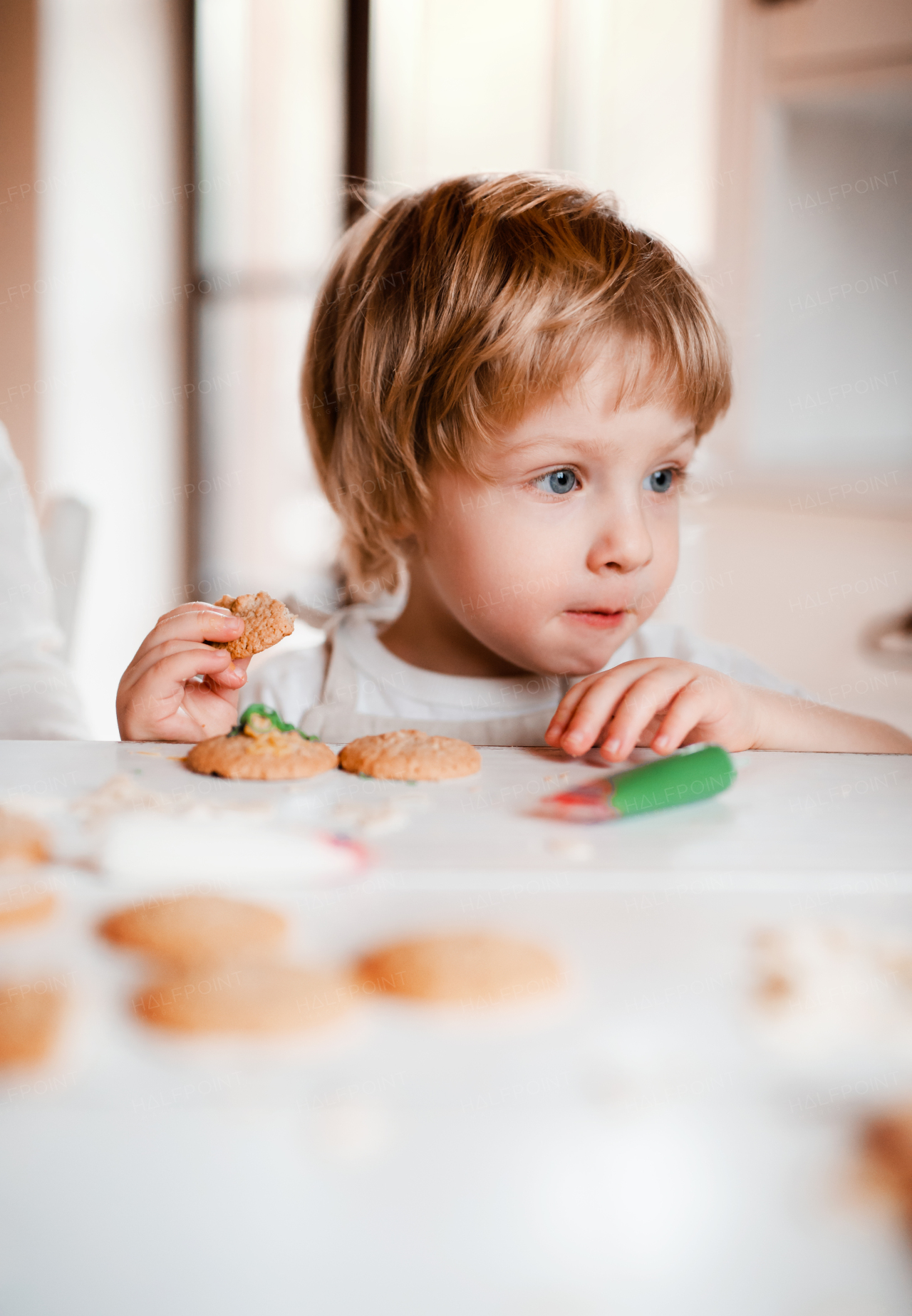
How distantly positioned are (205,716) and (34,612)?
17.6 inches

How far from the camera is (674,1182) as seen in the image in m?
0.22

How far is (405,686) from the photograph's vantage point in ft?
3.48

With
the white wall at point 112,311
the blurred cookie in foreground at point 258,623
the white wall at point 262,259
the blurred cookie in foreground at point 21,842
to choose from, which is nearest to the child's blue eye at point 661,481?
the blurred cookie in foreground at point 258,623

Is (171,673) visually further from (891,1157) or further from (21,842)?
(891,1157)

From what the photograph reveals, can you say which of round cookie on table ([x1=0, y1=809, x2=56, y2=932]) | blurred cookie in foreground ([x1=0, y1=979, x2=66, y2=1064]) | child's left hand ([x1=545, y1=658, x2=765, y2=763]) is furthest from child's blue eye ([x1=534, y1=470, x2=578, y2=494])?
blurred cookie in foreground ([x1=0, y1=979, x2=66, y2=1064])

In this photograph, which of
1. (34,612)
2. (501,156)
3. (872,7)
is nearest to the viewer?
(34,612)

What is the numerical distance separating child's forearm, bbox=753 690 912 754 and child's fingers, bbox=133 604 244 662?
1.35 ft

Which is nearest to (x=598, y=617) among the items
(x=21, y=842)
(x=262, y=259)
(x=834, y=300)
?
(x=21, y=842)

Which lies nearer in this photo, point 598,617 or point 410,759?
point 410,759

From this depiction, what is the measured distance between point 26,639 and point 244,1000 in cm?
98

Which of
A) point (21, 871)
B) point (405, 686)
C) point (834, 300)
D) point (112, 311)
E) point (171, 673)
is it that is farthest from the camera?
point (112, 311)

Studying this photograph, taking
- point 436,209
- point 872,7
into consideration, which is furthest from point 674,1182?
point 872,7

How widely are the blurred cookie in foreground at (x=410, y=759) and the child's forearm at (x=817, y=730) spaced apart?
0.36 m

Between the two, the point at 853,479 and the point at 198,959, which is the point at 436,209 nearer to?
the point at 198,959
